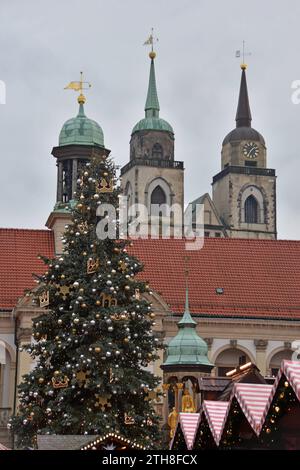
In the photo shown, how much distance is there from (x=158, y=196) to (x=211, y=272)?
6242cm

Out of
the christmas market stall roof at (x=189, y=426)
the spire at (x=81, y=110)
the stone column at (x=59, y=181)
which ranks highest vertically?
the spire at (x=81, y=110)

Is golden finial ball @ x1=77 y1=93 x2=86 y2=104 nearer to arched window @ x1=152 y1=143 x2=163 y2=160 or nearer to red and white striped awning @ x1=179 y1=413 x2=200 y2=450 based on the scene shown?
red and white striped awning @ x1=179 y1=413 x2=200 y2=450

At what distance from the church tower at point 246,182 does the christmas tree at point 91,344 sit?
78.6 metres

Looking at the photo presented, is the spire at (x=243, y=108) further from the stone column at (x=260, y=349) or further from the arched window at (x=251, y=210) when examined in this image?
the stone column at (x=260, y=349)

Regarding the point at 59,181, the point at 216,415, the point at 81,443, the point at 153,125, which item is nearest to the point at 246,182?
the point at 153,125

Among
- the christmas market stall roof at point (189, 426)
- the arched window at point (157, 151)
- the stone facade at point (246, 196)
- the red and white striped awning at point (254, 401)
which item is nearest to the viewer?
the red and white striped awning at point (254, 401)

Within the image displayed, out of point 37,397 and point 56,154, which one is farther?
point 56,154

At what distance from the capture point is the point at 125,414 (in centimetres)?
2848

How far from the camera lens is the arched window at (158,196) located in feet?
355

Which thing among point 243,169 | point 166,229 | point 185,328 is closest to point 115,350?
point 185,328

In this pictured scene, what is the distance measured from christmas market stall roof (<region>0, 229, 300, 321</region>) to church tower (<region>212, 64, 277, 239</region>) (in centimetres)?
6060

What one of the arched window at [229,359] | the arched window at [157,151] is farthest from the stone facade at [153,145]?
the arched window at [229,359]

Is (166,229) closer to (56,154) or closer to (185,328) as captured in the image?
(56,154)

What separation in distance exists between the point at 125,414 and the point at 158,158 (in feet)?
266
